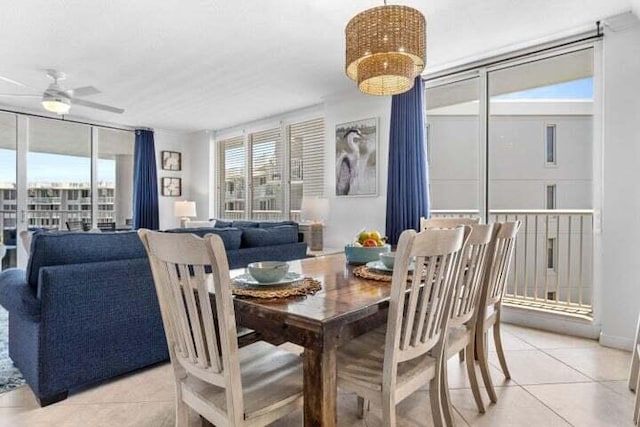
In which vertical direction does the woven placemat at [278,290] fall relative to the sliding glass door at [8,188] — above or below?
below

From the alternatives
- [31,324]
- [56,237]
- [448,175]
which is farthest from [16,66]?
[448,175]

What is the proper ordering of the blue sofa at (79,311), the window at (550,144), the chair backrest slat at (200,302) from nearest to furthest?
the chair backrest slat at (200,302)
the blue sofa at (79,311)
the window at (550,144)

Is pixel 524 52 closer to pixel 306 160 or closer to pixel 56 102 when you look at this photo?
pixel 306 160

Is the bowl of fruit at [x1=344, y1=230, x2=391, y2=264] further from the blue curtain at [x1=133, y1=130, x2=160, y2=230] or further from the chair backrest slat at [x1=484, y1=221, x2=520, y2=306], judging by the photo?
the blue curtain at [x1=133, y1=130, x2=160, y2=230]

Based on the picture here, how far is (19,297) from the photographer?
196cm

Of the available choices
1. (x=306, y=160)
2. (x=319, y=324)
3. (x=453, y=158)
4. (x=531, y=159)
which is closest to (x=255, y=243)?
(x=319, y=324)

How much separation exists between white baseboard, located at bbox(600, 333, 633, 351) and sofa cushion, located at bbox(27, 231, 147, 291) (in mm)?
Answer: 3410

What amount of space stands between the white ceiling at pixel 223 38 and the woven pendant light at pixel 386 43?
2.02ft

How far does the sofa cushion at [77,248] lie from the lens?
198 centimetres

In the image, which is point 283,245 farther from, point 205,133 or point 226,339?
point 205,133

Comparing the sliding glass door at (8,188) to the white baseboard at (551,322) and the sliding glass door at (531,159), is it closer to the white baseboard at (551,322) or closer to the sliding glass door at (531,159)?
the sliding glass door at (531,159)

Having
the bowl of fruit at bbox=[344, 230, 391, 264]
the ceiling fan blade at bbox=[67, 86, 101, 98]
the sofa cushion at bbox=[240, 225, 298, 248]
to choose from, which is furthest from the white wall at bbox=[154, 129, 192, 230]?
the bowl of fruit at bbox=[344, 230, 391, 264]

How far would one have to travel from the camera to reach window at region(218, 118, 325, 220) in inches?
209

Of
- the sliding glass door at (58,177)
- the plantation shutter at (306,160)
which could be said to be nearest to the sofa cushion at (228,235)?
the plantation shutter at (306,160)
